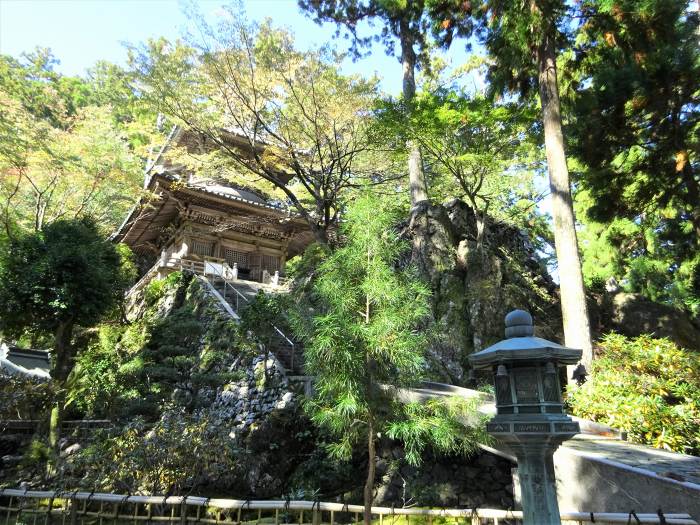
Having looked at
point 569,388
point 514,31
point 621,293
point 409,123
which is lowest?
point 569,388

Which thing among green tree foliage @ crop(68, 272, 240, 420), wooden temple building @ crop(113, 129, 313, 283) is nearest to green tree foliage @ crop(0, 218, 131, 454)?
green tree foliage @ crop(68, 272, 240, 420)

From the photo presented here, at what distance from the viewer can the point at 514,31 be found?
961 centimetres

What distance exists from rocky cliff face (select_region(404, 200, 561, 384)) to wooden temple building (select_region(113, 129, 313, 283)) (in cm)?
734

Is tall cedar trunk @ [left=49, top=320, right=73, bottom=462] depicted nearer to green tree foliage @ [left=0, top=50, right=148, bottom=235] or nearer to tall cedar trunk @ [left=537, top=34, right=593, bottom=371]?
green tree foliage @ [left=0, top=50, right=148, bottom=235]

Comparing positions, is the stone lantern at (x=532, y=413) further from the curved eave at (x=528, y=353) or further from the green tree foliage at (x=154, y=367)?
the green tree foliage at (x=154, y=367)

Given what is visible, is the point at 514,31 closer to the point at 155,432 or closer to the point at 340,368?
the point at 340,368

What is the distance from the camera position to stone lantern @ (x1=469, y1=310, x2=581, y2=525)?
3.62m

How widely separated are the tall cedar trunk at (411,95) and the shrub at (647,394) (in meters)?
8.15

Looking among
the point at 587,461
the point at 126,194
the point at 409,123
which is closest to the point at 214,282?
the point at 126,194

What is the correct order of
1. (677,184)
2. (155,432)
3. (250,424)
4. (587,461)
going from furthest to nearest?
(677,184) < (250,424) < (155,432) < (587,461)

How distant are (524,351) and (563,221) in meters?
6.06

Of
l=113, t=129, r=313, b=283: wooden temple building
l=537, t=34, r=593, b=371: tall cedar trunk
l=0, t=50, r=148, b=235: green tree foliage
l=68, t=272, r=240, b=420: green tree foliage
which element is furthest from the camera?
l=113, t=129, r=313, b=283: wooden temple building

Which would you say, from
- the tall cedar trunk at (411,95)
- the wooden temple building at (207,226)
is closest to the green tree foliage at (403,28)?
the tall cedar trunk at (411,95)

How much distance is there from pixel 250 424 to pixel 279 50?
29.6 ft
